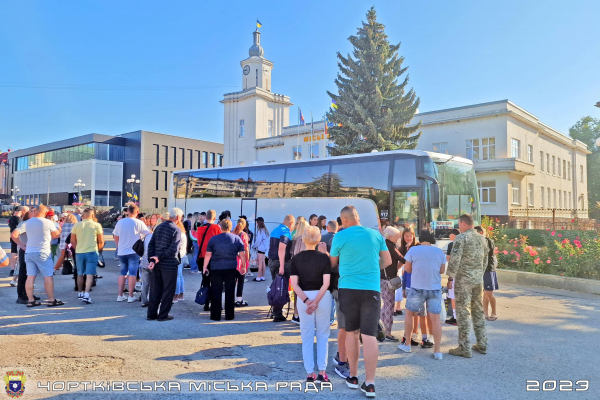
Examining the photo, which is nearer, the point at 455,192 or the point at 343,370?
the point at 343,370

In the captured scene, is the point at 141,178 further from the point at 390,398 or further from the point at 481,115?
the point at 390,398

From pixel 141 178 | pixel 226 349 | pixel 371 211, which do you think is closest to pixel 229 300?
pixel 226 349

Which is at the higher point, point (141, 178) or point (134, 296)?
point (141, 178)

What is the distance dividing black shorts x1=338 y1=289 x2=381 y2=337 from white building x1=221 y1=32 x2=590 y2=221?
2745cm

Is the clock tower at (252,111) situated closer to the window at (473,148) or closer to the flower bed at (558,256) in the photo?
the window at (473,148)

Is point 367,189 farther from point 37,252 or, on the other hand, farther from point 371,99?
point 371,99

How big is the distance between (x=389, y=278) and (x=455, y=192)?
310 inches

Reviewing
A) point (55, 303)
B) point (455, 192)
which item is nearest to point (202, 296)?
point (55, 303)

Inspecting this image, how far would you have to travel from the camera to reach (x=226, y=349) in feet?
17.9

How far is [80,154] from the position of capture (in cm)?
6844

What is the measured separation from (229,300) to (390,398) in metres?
3.62

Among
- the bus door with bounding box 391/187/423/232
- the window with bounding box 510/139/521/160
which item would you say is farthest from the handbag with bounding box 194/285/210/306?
the window with bounding box 510/139/521/160

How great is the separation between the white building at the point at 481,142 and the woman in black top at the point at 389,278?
2564cm

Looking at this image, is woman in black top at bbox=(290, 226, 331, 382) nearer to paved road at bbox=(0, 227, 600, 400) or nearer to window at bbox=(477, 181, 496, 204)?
paved road at bbox=(0, 227, 600, 400)
